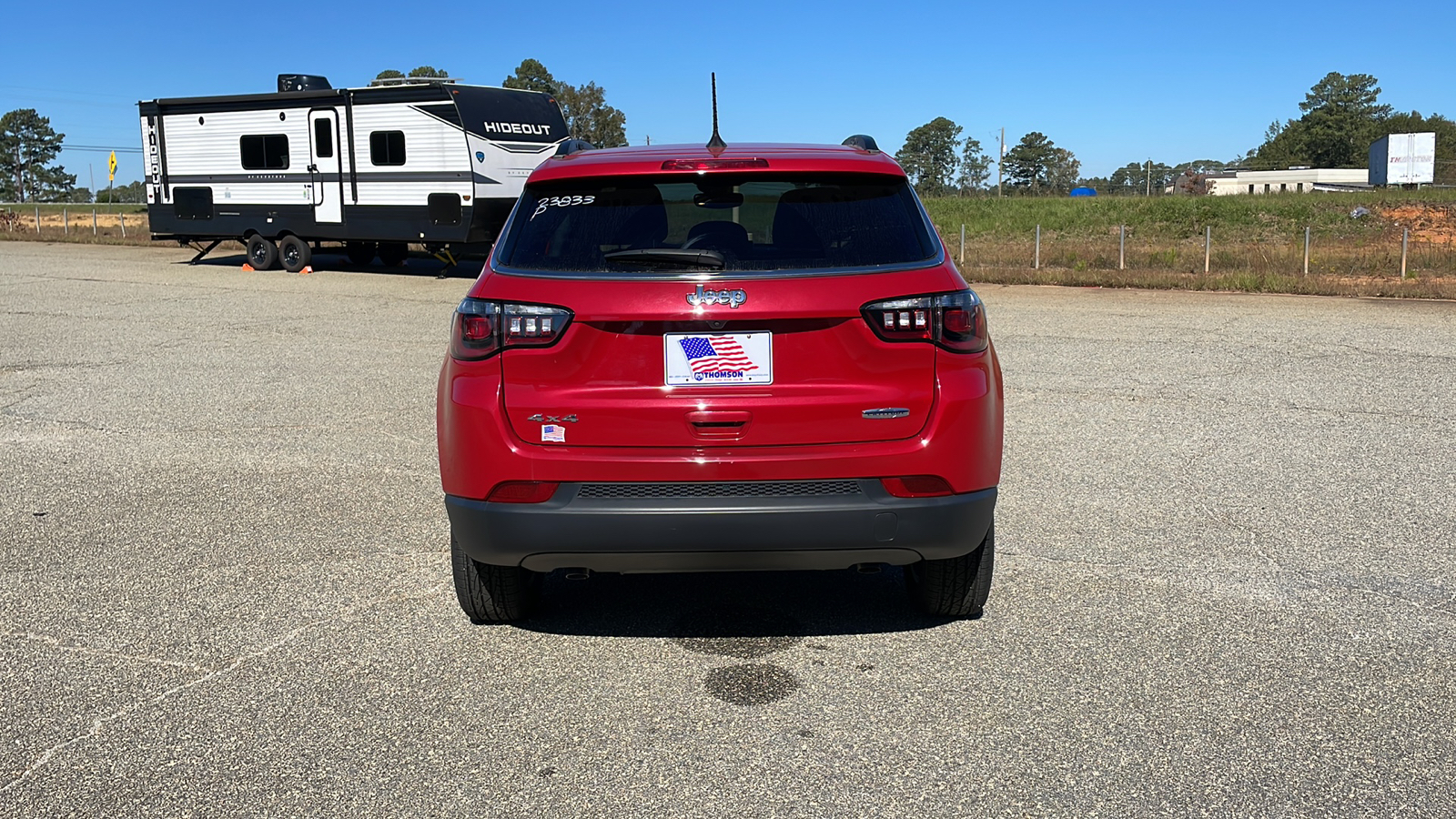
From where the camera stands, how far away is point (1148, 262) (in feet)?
78.6

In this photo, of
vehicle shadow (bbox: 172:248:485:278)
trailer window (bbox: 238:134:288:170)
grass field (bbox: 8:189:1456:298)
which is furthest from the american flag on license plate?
trailer window (bbox: 238:134:288:170)

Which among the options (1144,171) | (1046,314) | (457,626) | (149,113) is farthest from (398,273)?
(1144,171)

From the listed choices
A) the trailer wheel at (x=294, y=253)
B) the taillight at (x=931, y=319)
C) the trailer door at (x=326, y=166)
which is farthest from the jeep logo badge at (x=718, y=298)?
the trailer wheel at (x=294, y=253)

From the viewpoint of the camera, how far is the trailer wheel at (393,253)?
75.7ft

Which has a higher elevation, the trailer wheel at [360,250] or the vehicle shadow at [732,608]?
the trailer wheel at [360,250]

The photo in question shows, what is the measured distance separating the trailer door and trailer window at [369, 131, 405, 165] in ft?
2.60

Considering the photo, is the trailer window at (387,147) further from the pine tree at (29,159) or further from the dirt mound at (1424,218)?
the pine tree at (29,159)

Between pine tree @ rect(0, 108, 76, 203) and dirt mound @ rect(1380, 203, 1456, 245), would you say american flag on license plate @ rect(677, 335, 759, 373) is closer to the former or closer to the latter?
dirt mound @ rect(1380, 203, 1456, 245)

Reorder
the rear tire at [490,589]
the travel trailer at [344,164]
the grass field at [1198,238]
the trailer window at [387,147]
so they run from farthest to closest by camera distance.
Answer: the trailer window at [387,147]
the travel trailer at [344,164]
the grass field at [1198,238]
the rear tire at [490,589]

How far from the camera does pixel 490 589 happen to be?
426 centimetres

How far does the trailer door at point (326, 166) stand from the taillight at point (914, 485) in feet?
63.5

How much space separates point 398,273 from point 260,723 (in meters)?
20.1

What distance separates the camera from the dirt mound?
1956 inches

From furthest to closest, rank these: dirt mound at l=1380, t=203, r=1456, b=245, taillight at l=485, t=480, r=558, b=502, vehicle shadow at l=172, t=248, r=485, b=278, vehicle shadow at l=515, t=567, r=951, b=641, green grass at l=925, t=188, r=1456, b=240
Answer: green grass at l=925, t=188, r=1456, b=240 < dirt mound at l=1380, t=203, r=1456, b=245 < vehicle shadow at l=172, t=248, r=485, b=278 < vehicle shadow at l=515, t=567, r=951, b=641 < taillight at l=485, t=480, r=558, b=502
